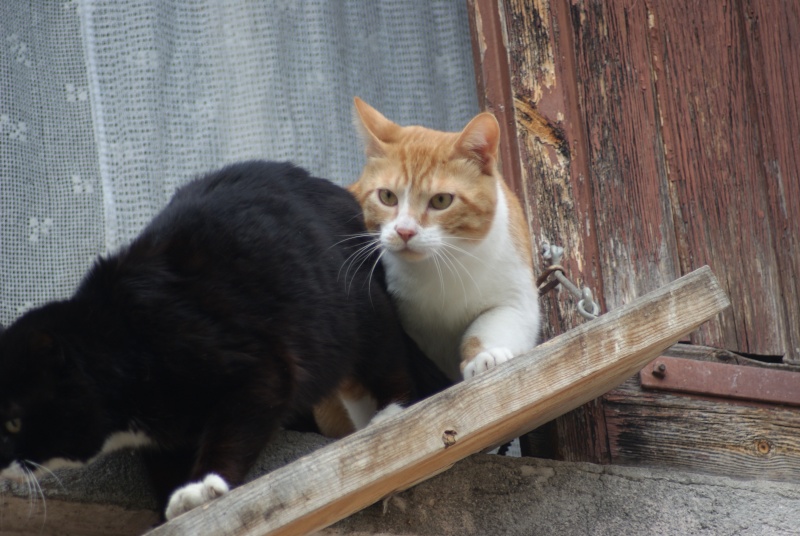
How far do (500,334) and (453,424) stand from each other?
0.62m

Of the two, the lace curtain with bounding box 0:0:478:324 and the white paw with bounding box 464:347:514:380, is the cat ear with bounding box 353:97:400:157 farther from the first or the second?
the white paw with bounding box 464:347:514:380

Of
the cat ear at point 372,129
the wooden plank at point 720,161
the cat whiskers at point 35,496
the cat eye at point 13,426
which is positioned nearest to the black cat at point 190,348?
the cat eye at point 13,426

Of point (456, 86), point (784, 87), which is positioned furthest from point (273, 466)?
point (784, 87)

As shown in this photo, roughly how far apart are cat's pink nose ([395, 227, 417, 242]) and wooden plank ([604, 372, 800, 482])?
0.67m

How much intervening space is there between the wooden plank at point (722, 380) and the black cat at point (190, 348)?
0.83m

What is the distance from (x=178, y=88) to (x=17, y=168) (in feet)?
1.65

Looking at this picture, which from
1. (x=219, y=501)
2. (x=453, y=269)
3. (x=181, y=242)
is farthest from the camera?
(x=453, y=269)

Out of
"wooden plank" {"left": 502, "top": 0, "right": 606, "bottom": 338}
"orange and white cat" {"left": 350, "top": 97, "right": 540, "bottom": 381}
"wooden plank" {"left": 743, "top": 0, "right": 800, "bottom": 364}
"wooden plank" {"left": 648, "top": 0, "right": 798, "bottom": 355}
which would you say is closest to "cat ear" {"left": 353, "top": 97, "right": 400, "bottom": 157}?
"orange and white cat" {"left": 350, "top": 97, "right": 540, "bottom": 381}

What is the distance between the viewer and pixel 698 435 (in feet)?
8.63

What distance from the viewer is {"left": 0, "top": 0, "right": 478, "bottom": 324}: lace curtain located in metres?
2.82

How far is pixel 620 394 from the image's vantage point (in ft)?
8.64

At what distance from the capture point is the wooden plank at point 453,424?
1708 millimetres

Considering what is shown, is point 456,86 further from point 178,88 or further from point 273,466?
point 273,466

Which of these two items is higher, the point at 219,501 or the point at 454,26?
the point at 454,26
